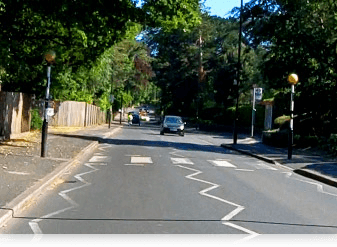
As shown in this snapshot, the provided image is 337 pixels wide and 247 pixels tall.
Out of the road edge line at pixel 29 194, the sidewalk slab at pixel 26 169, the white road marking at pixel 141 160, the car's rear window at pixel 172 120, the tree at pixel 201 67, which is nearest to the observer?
the road edge line at pixel 29 194

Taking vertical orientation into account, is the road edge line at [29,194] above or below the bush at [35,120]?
below

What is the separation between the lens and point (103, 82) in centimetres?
5384

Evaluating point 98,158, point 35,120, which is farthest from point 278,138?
point 98,158

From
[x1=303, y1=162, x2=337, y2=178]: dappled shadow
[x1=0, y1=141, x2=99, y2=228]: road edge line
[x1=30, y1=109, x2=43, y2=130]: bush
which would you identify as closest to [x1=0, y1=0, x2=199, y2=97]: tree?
[x1=0, y1=141, x2=99, y2=228]: road edge line

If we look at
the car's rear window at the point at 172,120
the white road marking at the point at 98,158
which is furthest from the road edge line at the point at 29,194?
the car's rear window at the point at 172,120

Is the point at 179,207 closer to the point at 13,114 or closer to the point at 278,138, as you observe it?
the point at 13,114

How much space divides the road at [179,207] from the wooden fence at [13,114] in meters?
7.72

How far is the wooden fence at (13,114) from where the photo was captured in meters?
24.1

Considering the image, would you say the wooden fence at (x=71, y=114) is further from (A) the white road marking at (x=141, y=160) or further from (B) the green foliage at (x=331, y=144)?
(A) the white road marking at (x=141, y=160)

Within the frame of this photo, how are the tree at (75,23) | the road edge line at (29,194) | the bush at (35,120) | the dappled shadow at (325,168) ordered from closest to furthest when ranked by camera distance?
1. the road edge line at (29,194)
2. the tree at (75,23)
3. the dappled shadow at (325,168)
4. the bush at (35,120)

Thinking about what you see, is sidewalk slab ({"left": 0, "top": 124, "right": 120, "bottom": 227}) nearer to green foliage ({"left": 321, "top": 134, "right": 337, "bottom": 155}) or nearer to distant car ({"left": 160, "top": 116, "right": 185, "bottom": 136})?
green foliage ({"left": 321, "top": 134, "right": 337, "bottom": 155})

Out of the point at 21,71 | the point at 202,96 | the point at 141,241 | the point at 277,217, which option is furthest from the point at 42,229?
the point at 202,96

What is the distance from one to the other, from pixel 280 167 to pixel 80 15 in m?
9.04

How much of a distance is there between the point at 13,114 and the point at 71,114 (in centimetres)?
2131
